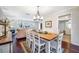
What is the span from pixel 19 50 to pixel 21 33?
34 centimetres

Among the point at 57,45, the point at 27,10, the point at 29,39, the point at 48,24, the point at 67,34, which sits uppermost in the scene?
the point at 27,10

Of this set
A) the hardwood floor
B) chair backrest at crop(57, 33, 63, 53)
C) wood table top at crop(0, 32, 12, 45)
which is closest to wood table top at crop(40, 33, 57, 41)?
chair backrest at crop(57, 33, 63, 53)

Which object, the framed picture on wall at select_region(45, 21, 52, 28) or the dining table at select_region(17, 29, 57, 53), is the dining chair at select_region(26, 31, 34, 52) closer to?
the dining table at select_region(17, 29, 57, 53)

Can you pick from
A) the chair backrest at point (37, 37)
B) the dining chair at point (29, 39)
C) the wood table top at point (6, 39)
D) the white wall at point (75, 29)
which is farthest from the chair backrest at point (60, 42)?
the wood table top at point (6, 39)

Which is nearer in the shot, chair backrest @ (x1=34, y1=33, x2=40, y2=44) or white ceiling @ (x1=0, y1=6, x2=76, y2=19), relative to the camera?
white ceiling @ (x1=0, y1=6, x2=76, y2=19)

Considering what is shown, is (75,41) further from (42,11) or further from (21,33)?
(21,33)

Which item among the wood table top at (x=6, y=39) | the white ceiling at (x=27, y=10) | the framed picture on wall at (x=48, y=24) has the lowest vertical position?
the wood table top at (x=6, y=39)

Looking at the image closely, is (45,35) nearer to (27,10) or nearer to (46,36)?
(46,36)

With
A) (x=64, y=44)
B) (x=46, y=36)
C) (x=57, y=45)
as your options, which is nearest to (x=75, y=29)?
(x=64, y=44)

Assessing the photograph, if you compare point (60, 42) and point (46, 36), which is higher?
point (46, 36)

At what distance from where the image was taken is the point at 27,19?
216 centimetres

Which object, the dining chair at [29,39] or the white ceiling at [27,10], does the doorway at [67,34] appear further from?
the dining chair at [29,39]
